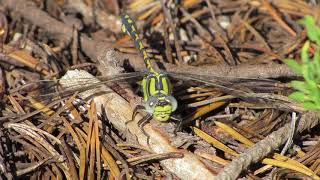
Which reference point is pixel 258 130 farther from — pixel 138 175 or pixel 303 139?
pixel 138 175

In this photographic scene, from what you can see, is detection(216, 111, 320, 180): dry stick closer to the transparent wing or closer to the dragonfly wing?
the dragonfly wing

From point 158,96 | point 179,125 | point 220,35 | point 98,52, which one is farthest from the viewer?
point 220,35

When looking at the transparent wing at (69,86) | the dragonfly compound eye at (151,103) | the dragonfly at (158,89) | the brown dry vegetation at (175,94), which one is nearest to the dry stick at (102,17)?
the brown dry vegetation at (175,94)

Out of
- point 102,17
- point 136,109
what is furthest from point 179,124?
point 102,17

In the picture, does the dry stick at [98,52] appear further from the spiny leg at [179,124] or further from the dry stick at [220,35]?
the spiny leg at [179,124]

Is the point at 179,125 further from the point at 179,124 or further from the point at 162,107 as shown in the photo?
the point at 162,107

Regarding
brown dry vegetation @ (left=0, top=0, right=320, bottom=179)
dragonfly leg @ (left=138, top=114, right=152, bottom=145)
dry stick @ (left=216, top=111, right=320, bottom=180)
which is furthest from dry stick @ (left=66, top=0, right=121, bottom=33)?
dry stick @ (left=216, top=111, right=320, bottom=180)

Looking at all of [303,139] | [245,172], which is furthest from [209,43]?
[245,172]
